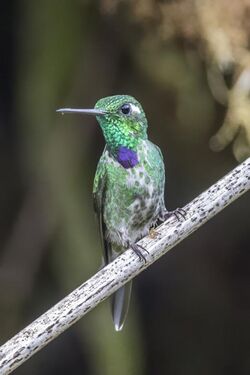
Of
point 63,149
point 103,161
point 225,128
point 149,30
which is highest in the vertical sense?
point 149,30

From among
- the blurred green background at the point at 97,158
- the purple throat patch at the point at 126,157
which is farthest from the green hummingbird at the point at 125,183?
the blurred green background at the point at 97,158

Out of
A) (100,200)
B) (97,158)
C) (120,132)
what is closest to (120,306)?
(100,200)

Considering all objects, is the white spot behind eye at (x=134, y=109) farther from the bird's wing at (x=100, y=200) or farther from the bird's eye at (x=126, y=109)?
the bird's wing at (x=100, y=200)

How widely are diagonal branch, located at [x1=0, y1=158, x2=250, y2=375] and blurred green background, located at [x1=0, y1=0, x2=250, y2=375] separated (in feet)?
2.29

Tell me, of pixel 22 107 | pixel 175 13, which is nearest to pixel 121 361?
pixel 22 107

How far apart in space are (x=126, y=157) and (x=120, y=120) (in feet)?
0.31

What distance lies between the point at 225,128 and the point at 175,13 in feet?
1.00

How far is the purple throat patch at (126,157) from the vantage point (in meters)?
1.21

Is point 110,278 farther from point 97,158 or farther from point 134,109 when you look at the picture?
point 97,158

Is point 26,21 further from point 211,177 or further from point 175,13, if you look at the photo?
point 211,177

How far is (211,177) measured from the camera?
2.42 metres

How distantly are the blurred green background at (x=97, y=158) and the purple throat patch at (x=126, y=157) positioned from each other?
61 centimetres

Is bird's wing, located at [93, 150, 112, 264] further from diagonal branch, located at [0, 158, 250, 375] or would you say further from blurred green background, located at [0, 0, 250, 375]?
blurred green background, located at [0, 0, 250, 375]

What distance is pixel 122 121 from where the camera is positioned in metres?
1.16
